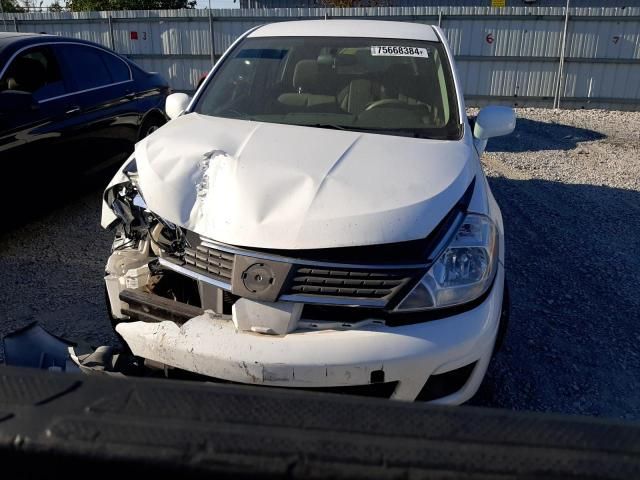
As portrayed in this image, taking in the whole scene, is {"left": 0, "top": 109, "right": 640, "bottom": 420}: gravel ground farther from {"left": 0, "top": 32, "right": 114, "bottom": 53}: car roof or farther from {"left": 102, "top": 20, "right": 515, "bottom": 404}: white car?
{"left": 0, "top": 32, "right": 114, "bottom": 53}: car roof

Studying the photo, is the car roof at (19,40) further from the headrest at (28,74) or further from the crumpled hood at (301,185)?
the crumpled hood at (301,185)

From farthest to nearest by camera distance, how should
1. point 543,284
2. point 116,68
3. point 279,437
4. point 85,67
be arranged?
point 116,68 → point 85,67 → point 543,284 → point 279,437

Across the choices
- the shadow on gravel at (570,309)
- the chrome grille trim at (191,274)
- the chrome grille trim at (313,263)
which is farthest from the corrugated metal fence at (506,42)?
the chrome grille trim at (313,263)

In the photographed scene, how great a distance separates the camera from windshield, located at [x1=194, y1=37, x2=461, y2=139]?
3225mm

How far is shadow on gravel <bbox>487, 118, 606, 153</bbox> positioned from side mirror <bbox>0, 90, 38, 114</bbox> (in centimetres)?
638

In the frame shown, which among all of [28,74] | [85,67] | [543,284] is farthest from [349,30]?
[85,67]

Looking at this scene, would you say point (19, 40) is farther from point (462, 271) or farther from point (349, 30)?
point (462, 271)

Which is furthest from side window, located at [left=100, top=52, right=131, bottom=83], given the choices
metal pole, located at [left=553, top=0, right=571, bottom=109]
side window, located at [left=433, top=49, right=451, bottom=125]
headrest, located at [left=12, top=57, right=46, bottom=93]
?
metal pole, located at [left=553, top=0, right=571, bottom=109]

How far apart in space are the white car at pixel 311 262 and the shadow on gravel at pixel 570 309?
23.1 inches

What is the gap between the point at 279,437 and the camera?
3.65ft

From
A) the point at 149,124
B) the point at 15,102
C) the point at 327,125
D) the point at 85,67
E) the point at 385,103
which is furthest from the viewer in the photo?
the point at 149,124

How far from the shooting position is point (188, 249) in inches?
86.7

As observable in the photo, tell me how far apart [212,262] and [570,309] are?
8.59 feet

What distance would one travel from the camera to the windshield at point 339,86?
3.22m
